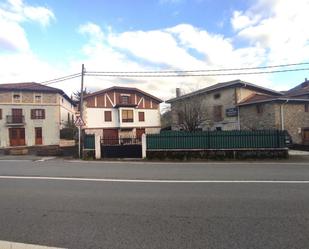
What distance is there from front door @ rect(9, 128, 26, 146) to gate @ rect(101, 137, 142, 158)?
29.1 m

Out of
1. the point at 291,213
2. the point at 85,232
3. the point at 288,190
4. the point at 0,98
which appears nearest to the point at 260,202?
the point at 291,213

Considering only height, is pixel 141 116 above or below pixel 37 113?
below

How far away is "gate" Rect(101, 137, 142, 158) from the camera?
22062 mm

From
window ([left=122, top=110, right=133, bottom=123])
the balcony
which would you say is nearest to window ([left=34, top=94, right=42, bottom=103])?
the balcony

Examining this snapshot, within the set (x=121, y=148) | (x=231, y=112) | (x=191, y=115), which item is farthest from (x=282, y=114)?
(x=121, y=148)

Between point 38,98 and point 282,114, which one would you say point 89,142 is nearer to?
point 282,114

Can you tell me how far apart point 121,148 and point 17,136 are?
3069 cm

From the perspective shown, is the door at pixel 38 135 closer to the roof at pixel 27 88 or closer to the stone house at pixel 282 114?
the roof at pixel 27 88

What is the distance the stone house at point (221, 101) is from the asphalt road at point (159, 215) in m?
29.3

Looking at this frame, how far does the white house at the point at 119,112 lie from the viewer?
50.3 m

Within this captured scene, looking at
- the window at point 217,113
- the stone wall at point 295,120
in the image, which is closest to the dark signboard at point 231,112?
the window at point 217,113

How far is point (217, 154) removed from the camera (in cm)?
2059

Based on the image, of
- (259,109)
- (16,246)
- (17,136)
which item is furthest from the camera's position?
(17,136)

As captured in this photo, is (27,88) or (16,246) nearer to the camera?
(16,246)
